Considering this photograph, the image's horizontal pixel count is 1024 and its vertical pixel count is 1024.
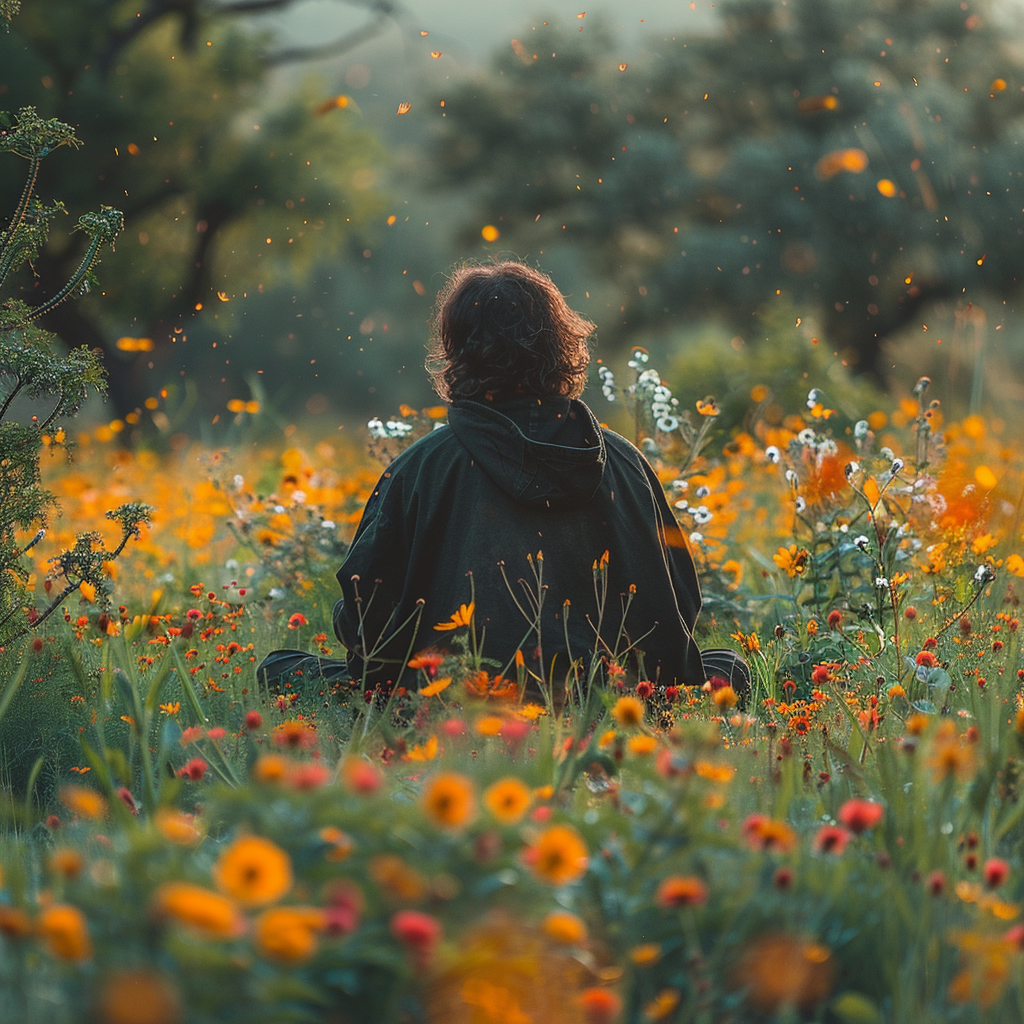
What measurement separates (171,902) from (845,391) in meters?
9.03

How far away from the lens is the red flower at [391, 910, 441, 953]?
3.23ft

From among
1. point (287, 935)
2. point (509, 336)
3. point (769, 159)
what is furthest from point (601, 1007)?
A: point (769, 159)

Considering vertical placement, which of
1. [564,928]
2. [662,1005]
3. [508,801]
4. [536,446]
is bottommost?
[662,1005]

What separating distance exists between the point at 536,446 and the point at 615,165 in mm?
17850

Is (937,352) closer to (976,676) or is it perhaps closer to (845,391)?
(845,391)

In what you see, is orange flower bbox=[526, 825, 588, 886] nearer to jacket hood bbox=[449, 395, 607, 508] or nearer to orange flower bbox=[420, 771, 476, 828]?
orange flower bbox=[420, 771, 476, 828]

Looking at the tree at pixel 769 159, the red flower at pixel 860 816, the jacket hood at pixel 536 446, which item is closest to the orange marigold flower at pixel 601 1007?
the red flower at pixel 860 816

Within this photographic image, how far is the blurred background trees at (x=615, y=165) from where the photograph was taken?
1429 centimetres

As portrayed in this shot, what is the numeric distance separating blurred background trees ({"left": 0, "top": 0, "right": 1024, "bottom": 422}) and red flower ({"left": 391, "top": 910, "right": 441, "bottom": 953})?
9224 millimetres

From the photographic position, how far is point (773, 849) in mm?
1275

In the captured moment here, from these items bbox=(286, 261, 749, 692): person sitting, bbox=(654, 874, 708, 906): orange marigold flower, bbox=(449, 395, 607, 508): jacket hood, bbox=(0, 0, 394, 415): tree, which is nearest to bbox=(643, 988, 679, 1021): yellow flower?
bbox=(654, 874, 708, 906): orange marigold flower

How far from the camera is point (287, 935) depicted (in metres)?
0.96

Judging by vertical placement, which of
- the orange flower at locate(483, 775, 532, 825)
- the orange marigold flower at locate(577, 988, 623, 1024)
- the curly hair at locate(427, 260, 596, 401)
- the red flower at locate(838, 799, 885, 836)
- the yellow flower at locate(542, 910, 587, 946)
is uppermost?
the curly hair at locate(427, 260, 596, 401)

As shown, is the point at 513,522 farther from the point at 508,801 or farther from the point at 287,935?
the point at 287,935
